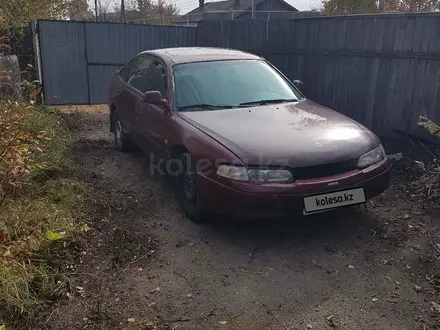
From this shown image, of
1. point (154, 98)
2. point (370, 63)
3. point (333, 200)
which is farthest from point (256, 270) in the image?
point (370, 63)

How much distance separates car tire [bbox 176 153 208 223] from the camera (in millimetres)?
4109

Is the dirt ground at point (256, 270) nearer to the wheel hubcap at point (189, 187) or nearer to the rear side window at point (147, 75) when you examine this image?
the wheel hubcap at point (189, 187)

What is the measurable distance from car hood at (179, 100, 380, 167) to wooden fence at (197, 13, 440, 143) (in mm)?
1831

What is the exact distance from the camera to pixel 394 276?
337 centimetres

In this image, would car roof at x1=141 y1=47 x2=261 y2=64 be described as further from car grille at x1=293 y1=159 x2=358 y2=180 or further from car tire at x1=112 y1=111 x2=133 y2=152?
car grille at x1=293 y1=159 x2=358 y2=180

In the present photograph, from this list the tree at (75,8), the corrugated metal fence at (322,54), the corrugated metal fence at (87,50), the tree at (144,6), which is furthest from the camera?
the tree at (144,6)

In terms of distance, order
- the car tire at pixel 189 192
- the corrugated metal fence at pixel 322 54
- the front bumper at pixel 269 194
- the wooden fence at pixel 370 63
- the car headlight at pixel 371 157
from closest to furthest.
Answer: the front bumper at pixel 269 194 → the car headlight at pixel 371 157 → the car tire at pixel 189 192 → the wooden fence at pixel 370 63 → the corrugated metal fence at pixel 322 54

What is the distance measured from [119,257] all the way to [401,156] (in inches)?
157

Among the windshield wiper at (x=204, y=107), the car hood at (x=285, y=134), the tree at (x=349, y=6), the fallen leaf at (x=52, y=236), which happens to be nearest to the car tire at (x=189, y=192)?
the car hood at (x=285, y=134)

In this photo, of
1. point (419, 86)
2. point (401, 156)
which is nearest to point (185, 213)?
point (401, 156)

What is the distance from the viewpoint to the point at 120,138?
21.6 ft

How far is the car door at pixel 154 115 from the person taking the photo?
4688 mm

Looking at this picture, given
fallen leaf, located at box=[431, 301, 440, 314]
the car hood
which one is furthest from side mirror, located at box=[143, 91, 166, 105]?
fallen leaf, located at box=[431, 301, 440, 314]

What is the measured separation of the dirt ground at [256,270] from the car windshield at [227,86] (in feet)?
3.89
